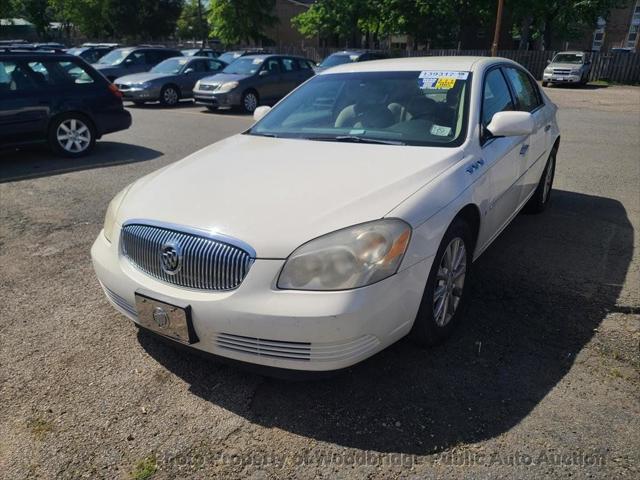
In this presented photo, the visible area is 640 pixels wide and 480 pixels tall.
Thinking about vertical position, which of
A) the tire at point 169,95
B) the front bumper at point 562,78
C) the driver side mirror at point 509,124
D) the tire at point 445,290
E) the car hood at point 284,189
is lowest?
the front bumper at point 562,78

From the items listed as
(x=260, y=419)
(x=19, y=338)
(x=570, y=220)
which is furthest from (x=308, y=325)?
(x=570, y=220)

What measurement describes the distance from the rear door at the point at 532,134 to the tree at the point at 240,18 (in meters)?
45.2

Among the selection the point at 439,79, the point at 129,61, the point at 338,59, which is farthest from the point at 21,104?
the point at 129,61

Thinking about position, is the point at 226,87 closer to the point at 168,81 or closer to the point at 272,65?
the point at 272,65

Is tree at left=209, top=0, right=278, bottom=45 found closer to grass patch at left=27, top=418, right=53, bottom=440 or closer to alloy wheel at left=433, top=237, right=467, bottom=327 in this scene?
alloy wheel at left=433, top=237, right=467, bottom=327

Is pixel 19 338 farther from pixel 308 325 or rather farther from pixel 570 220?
pixel 570 220

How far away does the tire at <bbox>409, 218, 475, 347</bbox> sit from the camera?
107 inches

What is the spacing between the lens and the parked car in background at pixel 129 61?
18047 mm

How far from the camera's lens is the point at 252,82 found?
14.5 m

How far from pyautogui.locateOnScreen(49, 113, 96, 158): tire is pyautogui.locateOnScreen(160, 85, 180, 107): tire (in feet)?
25.1

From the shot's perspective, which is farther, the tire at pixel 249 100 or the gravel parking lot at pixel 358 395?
the tire at pixel 249 100

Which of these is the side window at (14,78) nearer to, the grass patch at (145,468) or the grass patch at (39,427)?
the grass patch at (39,427)

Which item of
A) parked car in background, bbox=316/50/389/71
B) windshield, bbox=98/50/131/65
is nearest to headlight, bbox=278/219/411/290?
parked car in background, bbox=316/50/389/71

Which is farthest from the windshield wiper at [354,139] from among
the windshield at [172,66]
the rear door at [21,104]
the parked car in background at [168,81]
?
the windshield at [172,66]
